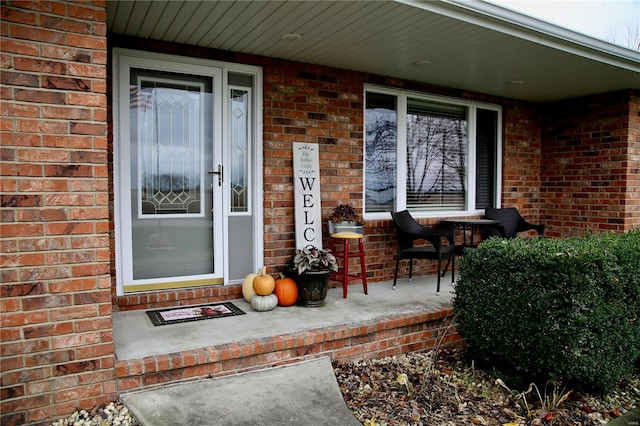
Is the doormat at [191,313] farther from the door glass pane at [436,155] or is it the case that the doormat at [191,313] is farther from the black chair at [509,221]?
the black chair at [509,221]

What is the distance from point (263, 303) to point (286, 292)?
0.86 ft

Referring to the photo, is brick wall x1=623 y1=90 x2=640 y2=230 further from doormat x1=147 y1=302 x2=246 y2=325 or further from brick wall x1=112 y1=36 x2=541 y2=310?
doormat x1=147 y1=302 x2=246 y2=325

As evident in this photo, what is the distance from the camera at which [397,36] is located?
385 centimetres

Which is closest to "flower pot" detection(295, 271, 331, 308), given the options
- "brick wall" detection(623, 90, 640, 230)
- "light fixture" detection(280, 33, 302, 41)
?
"light fixture" detection(280, 33, 302, 41)

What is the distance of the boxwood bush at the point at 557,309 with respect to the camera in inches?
110

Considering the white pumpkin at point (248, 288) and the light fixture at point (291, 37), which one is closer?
the light fixture at point (291, 37)

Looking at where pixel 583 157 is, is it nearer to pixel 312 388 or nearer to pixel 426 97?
pixel 426 97

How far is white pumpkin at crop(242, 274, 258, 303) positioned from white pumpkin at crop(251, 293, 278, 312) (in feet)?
0.52

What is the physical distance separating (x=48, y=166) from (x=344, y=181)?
9.77 feet

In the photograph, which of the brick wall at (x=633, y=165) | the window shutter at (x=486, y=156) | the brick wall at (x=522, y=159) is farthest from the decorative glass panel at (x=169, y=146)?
the brick wall at (x=633, y=165)

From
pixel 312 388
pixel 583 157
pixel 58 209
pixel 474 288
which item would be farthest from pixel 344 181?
pixel 583 157

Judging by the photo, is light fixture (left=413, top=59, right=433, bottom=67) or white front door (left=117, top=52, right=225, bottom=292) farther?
light fixture (left=413, top=59, right=433, bottom=67)

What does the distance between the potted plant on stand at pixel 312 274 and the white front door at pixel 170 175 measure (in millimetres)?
772

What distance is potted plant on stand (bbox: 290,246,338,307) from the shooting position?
4.00m
